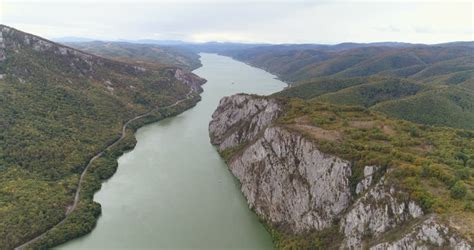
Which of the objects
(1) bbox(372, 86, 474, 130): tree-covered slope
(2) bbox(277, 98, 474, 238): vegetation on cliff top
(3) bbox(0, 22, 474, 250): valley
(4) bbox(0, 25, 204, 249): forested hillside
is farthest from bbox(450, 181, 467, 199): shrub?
(1) bbox(372, 86, 474, 130): tree-covered slope

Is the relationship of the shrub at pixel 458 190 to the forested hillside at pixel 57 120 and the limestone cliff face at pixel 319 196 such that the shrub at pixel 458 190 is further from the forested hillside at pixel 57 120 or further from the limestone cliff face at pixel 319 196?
the forested hillside at pixel 57 120

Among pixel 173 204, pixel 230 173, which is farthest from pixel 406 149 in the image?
pixel 173 204

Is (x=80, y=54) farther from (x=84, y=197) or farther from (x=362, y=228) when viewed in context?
(x=362, y=228)

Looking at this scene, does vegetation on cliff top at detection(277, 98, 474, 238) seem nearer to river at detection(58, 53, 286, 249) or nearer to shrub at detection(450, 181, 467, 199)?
shrub at detection(450, 181, 467, 199)

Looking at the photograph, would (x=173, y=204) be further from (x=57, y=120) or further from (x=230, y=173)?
(x=57, y=120)

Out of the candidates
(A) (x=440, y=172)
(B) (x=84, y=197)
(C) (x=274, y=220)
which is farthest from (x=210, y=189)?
(A) (x=440, y=172)

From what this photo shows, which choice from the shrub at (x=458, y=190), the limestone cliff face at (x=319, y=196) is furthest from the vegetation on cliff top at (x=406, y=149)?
the limestone cliff face at (x=319, y=196)
